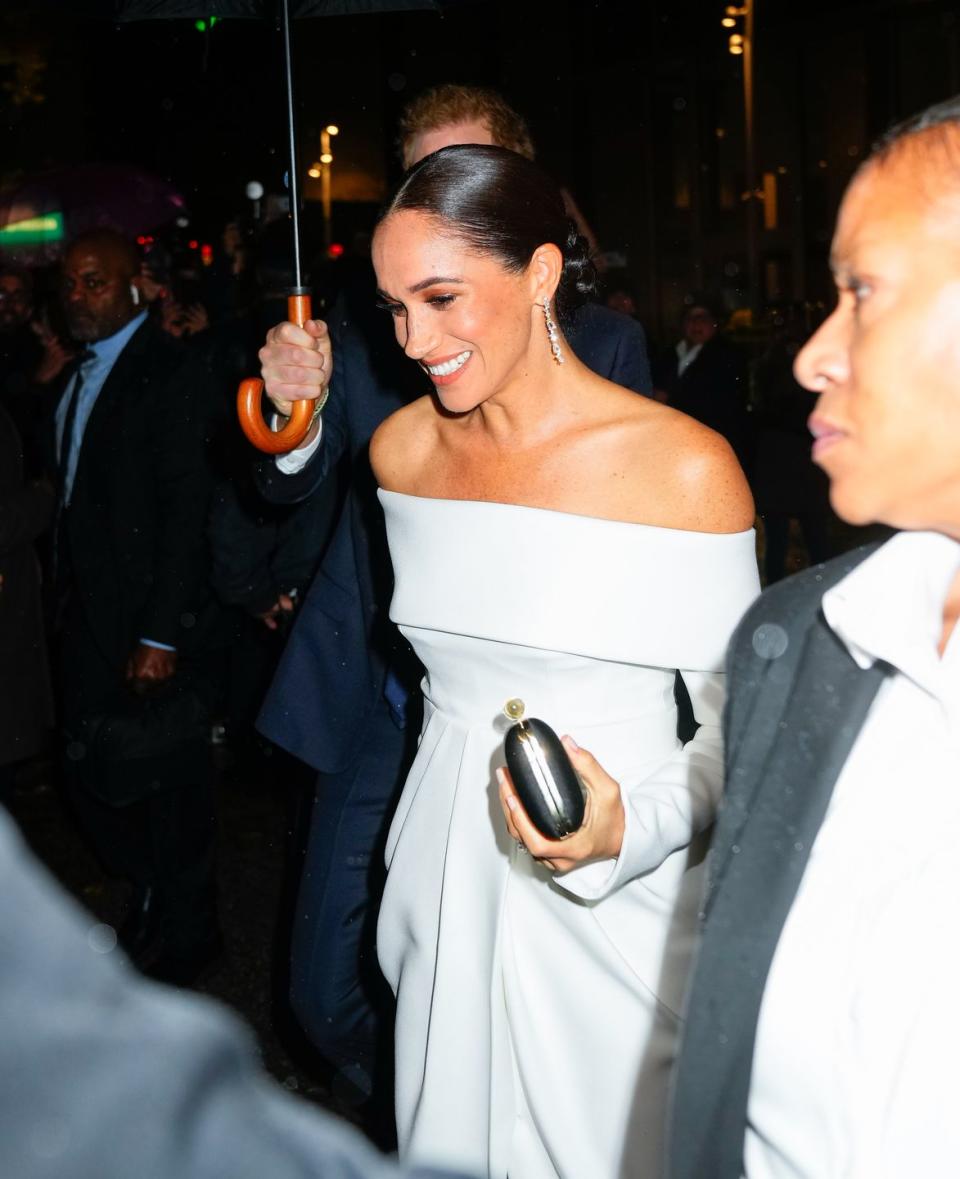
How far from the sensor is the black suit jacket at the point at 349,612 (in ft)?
10.3

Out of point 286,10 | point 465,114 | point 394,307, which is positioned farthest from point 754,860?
point 286,10

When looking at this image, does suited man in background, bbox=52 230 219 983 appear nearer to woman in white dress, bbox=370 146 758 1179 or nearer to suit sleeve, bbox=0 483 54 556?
suit sleeve, bbox=0 483 54 556

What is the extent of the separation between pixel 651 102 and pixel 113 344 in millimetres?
27143

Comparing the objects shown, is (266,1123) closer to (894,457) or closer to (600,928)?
(894,457)

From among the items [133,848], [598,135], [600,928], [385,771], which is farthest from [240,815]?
[598,135]

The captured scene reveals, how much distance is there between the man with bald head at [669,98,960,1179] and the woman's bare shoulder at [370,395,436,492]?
1.43 m

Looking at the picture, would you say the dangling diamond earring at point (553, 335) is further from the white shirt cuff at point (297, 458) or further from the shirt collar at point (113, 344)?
the shirt collar at point (113, 344)

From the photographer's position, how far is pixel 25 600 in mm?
5082

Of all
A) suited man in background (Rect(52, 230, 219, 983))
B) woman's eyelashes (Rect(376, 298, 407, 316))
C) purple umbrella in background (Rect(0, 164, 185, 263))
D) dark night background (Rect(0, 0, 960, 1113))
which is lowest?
suited man in background (Rect(52, 230, 219, 983))

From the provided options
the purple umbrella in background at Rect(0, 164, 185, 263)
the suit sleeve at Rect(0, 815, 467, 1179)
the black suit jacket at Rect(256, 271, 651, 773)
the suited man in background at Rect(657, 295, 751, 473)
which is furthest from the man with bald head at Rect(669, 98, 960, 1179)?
the suited man in background at Rect(657, 295, 751, 473)

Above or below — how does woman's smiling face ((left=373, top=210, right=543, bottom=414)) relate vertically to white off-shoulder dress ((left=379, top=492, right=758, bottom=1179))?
above

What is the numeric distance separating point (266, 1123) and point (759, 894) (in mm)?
935

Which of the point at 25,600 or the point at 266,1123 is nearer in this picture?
the point at 266,1123

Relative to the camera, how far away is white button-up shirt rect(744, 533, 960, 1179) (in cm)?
139
